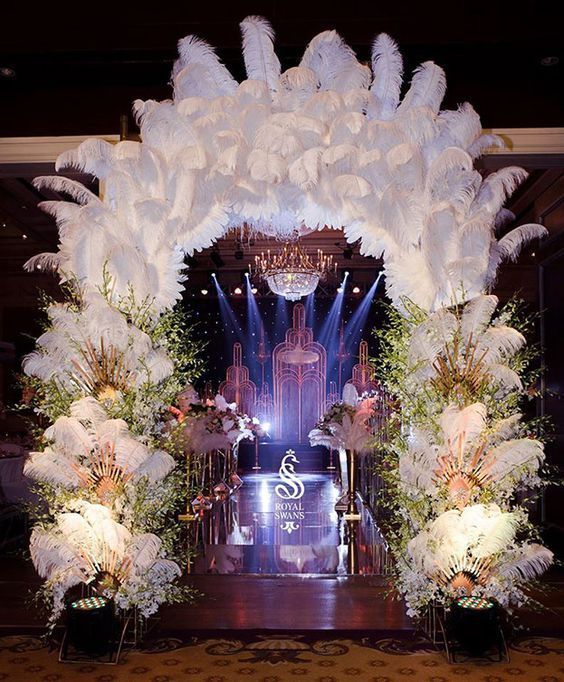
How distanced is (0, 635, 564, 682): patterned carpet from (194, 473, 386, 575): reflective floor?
1.17 metres

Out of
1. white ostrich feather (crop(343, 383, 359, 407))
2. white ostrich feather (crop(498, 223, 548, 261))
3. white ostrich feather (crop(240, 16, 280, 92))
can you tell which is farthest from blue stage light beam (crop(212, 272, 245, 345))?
white ostrich feather (crop(498, 223, 548, 261))

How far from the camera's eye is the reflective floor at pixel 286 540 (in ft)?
19.0

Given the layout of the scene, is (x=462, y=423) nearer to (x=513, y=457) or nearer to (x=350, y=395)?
(x=513, y=457)

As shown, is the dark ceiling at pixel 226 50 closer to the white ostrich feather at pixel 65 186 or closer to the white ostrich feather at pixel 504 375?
the white ostrich feather at pixel 65 186

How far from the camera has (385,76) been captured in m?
4.87

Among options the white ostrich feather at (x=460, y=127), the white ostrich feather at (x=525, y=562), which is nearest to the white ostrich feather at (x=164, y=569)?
the white ostrich feather at (x=525, y=562)

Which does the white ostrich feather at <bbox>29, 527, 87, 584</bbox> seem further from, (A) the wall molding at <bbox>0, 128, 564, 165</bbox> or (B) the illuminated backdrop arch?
(A) the wall molding at <bbox>0, 128, 564, 165</bbox>

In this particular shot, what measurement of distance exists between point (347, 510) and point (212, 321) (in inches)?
361

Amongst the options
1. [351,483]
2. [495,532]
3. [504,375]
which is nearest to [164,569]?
[495,532]

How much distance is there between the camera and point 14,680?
386 centimetres

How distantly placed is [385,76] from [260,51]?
0.85m

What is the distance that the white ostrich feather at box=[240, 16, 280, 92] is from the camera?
15.7 feet

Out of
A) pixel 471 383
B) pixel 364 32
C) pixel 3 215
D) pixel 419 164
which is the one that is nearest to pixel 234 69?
pixel 364 32

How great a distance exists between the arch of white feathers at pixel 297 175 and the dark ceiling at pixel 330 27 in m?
0.60
